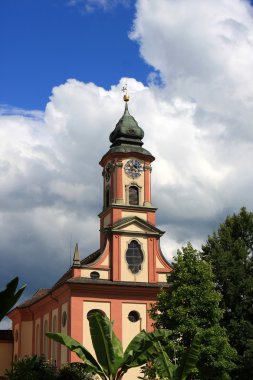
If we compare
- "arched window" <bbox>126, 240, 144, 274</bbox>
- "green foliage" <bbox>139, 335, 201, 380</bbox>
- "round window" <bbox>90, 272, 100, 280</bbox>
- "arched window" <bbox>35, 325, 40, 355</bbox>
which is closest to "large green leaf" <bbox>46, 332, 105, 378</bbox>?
"green foliage" <bbox>139, 335, 201, 380</bbox>

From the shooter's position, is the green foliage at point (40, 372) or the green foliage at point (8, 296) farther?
the green foliage at point (40, 372)

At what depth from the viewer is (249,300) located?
3547 cm

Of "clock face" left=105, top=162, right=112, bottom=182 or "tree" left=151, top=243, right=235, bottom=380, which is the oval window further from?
"tree" left=151, top=243, right=235, bottom=380

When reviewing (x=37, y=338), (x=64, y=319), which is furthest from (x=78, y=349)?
(x=37, y=338)

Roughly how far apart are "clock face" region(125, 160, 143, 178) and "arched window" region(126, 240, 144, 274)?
548cm

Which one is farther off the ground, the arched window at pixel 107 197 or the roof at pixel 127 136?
the roof at pixel 127 136

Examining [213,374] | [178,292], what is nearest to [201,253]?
[178,292]

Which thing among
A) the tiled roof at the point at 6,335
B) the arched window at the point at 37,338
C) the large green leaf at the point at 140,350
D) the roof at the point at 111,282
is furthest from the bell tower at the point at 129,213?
the tiled roof at the point at 6,335

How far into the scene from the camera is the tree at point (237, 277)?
3450 cm

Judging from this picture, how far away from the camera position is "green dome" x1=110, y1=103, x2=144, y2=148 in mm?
49250

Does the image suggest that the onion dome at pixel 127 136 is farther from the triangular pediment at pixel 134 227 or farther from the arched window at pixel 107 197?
the triangular pediment at pixel 134 227

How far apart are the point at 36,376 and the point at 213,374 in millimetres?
10522

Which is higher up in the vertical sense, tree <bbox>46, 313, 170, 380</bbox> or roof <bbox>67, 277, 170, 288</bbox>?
roof <bbox>67, 277, 170, 288</bbox>

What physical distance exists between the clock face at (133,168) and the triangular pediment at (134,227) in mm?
3770
